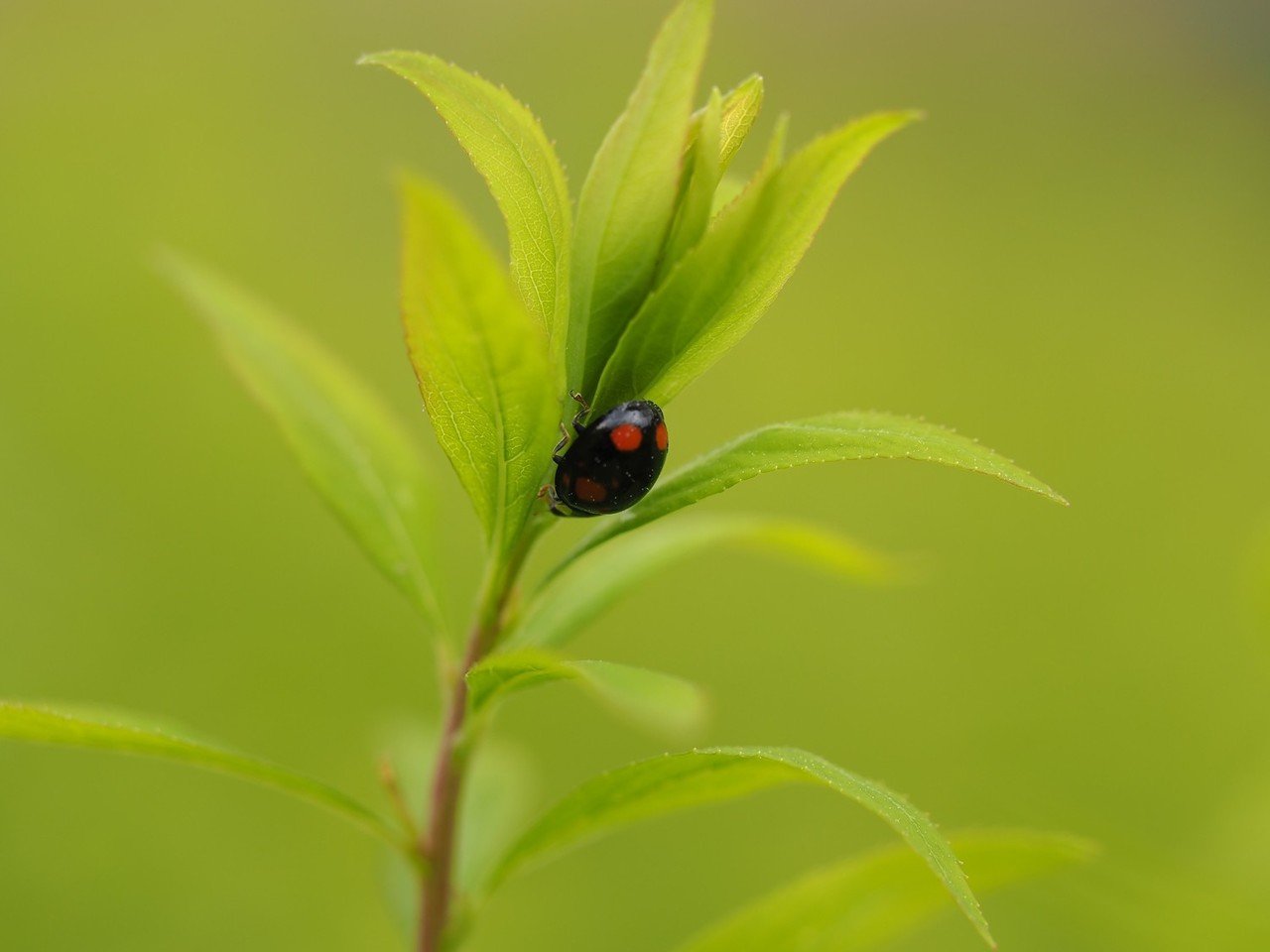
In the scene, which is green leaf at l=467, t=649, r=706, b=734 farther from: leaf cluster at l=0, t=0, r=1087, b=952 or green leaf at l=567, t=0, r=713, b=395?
green leaf at l=567, t=0, r=713, b=395

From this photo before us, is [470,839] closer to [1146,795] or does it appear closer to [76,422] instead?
[1146,795]

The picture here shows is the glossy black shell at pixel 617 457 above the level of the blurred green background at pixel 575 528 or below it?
above

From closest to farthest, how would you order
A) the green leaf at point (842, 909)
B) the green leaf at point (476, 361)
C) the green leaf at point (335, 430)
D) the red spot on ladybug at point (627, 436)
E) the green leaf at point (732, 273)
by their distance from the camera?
the green leaf at point (476, 361) < the green leaf at point (732, 273) < the red spot on ladybug at point (627, 436) < the green leaf at point (842, 909) < the green leaf at point (335, 430)

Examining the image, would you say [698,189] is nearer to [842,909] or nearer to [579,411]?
[579,411]

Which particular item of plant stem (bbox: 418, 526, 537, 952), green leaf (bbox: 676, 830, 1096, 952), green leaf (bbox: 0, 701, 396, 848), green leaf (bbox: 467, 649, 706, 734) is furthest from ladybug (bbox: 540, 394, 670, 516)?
green leaf (bbox: 676, 830, 1096, 952)

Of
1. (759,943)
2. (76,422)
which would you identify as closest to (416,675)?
(76,422)

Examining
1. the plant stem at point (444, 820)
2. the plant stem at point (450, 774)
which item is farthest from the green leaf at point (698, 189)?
the plant stem at point (444, 820)

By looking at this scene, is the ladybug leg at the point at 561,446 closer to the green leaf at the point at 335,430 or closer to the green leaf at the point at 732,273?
the green leaf at the point at 732,273
